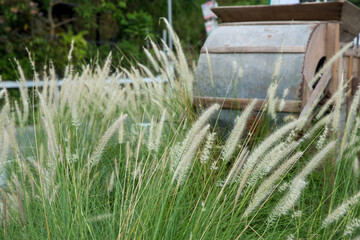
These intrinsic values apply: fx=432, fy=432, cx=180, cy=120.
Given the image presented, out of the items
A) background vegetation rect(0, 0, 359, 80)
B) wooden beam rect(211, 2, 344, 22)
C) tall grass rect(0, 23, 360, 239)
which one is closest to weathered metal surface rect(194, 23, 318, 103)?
wooden beam rect(211, 2, 344, 22)

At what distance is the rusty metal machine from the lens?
3002 millimetres

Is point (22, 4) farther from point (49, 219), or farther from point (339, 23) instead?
point (49, 219)

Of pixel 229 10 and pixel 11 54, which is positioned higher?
pixel 229 10

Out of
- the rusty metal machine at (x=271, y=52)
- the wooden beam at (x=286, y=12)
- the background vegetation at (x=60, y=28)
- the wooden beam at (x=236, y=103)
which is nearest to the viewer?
the wooden beam at (x=236, y=103)

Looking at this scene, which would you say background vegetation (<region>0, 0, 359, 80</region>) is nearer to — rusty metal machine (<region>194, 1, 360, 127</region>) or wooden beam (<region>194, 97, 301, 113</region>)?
rusty metal machine (<region>194, 1, 360, 127</region>)

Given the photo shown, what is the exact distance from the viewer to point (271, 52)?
3.09 meters

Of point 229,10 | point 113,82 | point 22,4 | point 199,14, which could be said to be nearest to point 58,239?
point 113,82

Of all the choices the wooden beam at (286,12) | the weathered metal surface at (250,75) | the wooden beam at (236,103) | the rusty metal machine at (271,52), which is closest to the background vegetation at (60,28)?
the wooden beam at (286,12)

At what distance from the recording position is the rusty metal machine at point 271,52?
300cm

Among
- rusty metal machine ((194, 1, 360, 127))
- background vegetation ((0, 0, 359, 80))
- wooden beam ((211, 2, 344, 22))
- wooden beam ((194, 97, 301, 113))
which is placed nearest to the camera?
wooden beam ((194, 97, 301, 113))

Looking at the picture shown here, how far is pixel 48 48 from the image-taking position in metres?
9.64

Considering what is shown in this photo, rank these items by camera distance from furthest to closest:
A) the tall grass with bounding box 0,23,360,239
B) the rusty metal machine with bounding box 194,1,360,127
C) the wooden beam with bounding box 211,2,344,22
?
the wooden beam with bounding box 211,2,344,22
the rusty metal machine with bounding box 194,1,360,127
the tall grass with bounding box 0,23,360,239

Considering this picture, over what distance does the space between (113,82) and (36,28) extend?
8709 mm

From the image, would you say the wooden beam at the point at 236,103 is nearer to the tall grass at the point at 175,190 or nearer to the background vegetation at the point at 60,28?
the tall grass at the point at 175,190
